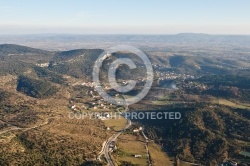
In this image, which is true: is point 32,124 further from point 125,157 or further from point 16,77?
point 16,77

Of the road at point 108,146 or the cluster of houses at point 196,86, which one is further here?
the cluster of houses at point 196,86

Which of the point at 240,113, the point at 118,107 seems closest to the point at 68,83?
the point at 118,107

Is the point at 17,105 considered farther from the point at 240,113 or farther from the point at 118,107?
the point at 240,113

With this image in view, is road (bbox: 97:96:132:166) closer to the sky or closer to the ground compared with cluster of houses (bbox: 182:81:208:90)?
closer to the ground

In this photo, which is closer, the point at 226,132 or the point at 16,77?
the point at 226,132

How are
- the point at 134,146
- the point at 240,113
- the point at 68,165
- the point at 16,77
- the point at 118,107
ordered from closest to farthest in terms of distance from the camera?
the point at 68,165, the point at 134,146, the point at 240,113, the point at 118,107, the point at 16,77

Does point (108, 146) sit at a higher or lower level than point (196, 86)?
lower

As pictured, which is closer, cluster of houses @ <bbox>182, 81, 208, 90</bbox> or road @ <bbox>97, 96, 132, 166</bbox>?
road @ <bbox>97, 96, 132, 166</bbox>

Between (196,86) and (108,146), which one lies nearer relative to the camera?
(108,146)

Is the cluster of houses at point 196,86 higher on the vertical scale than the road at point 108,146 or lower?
higher

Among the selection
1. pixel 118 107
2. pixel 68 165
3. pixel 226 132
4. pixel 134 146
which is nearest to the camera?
pixel 68 165
